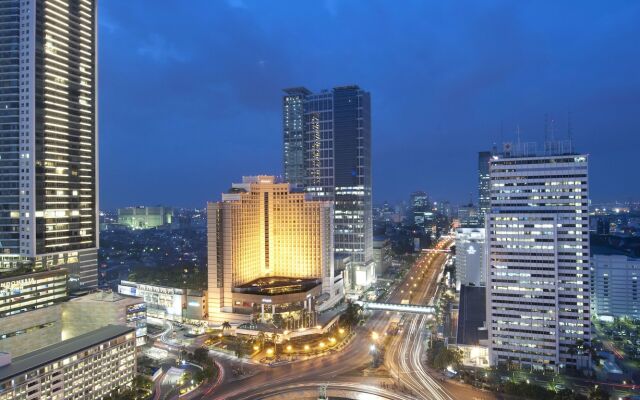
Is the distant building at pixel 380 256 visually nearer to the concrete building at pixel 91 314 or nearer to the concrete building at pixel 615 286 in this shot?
the concrete building at pixel 615 286

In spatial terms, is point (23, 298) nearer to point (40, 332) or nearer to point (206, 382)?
point (40, 332)

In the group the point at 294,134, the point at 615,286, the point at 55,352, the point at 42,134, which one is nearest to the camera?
the point at 55,352

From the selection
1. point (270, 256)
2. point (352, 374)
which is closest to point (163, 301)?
point (270, 256)

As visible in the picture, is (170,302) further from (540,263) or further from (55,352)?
(540,263)

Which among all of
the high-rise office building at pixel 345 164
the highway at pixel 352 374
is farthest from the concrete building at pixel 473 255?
the highway at pixel 352 374

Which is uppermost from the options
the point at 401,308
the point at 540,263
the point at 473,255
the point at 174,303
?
the point at 540,263

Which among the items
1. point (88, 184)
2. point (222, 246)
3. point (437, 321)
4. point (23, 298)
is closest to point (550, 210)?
point (437, 321)
